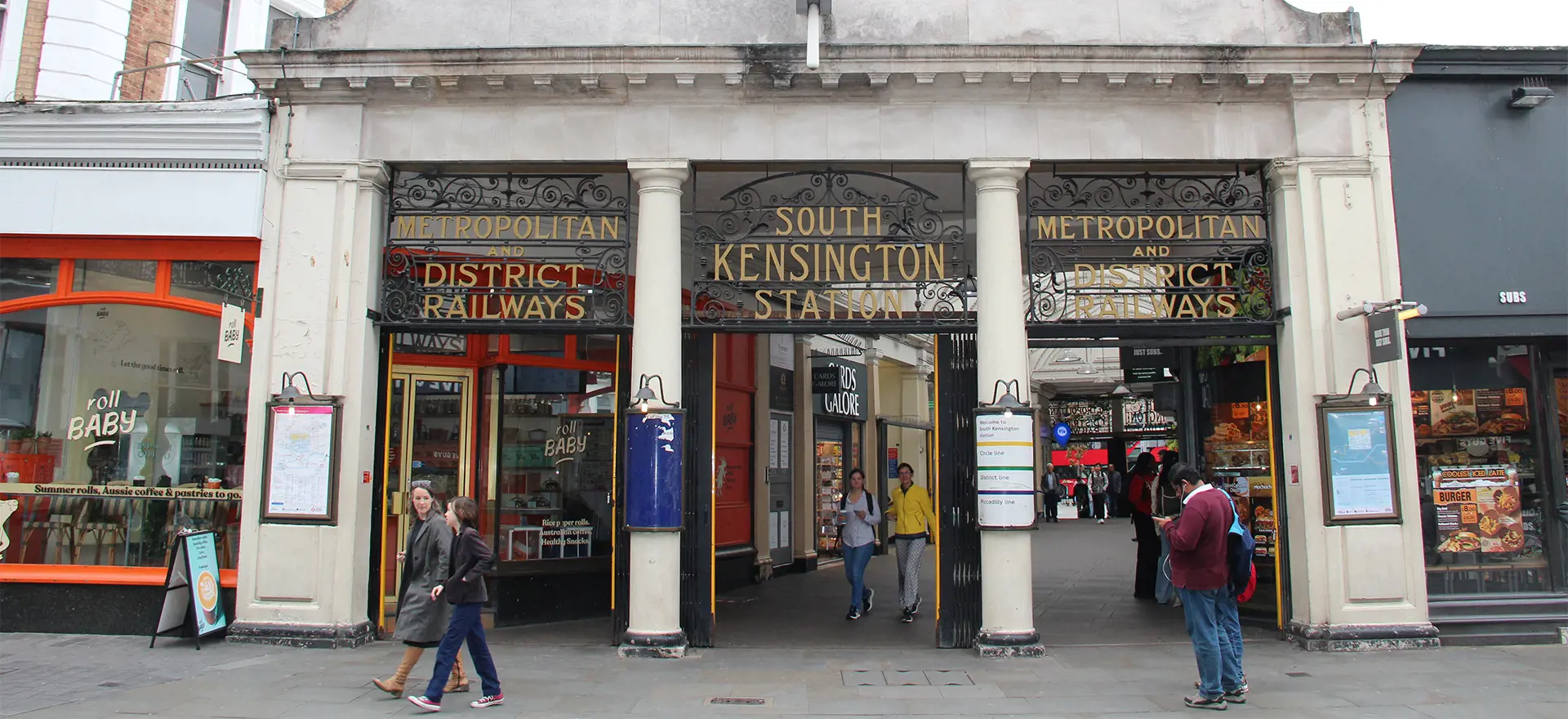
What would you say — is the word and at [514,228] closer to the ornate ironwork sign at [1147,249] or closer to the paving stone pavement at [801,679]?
the paving stone pavement at [801,679]

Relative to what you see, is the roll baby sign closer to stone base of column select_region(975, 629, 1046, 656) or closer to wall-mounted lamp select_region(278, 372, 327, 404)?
stone base of column select_region(975, 629, 1046, 656)

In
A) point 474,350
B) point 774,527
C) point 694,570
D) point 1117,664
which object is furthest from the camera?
point 774,527

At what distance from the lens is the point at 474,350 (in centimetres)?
1074

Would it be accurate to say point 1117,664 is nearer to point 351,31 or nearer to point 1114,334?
point 1114,334

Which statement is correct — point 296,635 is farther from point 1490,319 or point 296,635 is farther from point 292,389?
point 1490,319

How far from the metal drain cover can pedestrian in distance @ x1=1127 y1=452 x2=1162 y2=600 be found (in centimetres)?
665

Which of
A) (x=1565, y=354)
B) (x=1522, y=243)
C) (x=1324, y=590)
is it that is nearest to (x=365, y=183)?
(x=1324, y=590)

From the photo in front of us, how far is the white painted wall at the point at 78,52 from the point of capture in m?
11.1

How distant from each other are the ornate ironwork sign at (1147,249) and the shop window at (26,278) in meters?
9.39

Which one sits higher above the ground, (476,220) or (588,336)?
(476,220)

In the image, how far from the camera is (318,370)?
8.87m

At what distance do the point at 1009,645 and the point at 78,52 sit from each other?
1175 centimetres

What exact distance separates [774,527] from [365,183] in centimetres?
815

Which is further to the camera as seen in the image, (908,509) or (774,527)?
(774,527)
